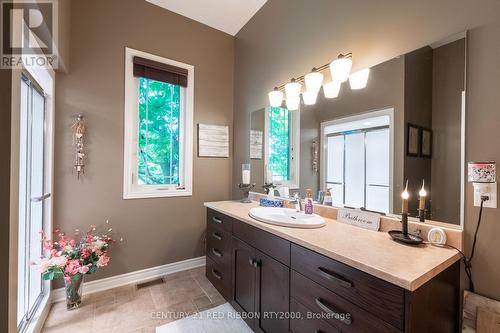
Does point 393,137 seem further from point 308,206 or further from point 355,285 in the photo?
point 355,285

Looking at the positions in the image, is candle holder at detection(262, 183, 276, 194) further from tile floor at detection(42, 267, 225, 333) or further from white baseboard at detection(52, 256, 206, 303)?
white baseboard at detection(52, 256, 206, 303)

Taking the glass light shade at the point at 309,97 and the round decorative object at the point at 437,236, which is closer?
the round decorative object at the point at 437,236

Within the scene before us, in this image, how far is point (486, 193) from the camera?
3.34 ft

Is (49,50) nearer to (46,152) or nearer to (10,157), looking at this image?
(46,152)

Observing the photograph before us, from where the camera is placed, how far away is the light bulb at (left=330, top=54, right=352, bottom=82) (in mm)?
1520

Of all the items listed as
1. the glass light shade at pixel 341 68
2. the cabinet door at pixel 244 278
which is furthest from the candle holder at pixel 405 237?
the glass light shade at pixel 341 68

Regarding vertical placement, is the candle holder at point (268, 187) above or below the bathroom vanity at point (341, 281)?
above

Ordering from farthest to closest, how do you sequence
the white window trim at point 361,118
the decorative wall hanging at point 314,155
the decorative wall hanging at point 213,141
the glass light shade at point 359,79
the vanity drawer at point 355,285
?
the decorative wall hanging at point 213,141, the decorative wall hanging at point 314,155, the glass light shade at point 359,79, the white window trim at point 361,118, the vanity drawer at point 355,285

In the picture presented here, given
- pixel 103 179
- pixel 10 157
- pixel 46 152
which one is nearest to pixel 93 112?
pixel 46 152

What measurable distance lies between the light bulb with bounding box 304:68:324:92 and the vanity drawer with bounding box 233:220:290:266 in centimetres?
117

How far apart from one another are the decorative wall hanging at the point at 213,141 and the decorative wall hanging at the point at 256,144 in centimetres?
46

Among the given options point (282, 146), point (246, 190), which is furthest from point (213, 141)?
point (282, 146)

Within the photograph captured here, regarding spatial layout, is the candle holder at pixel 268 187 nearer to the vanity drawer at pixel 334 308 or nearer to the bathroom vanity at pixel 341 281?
the bathroom vanity at pixel 341 281

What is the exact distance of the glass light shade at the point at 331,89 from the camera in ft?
5.33
